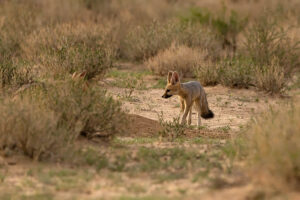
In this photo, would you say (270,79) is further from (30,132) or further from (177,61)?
(30,132)

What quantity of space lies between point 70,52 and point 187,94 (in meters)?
3.71

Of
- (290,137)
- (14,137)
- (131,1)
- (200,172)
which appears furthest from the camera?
(131,1)

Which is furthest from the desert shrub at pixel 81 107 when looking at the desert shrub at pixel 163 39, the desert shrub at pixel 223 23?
the desert shrub at pixel 223 23

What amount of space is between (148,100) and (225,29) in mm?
8334

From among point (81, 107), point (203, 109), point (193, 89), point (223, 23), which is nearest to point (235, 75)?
point (203, 109)

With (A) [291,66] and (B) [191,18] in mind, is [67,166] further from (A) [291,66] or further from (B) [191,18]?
(B) [191,18]

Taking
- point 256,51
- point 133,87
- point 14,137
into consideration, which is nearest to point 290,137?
point 14,137

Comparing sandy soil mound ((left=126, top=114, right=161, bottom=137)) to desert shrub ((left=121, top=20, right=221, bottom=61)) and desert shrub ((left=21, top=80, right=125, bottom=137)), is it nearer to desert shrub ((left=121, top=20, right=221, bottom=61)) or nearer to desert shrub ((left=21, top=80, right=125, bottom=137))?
desert shrub ((left=21, top=80, right=125, bottom=137))

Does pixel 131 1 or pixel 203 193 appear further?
pixel 131 1

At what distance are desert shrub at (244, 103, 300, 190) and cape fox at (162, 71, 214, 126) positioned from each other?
3673 mm

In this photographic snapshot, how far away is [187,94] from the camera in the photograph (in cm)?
1063

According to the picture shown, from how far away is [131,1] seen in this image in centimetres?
2530

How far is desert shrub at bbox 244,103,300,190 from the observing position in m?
5.68

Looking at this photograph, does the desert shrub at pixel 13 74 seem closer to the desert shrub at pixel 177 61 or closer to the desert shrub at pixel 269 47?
the desert shrub at pixel 177 61
